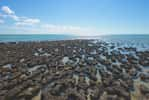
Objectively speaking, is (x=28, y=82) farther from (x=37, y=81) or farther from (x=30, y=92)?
(x=30, y=92)

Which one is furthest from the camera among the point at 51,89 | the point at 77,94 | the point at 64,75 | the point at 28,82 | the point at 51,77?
the point at 64,75

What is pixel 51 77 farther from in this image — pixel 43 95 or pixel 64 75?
pixel 43 95

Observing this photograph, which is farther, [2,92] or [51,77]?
[51,77]

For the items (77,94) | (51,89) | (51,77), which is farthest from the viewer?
(51,77)

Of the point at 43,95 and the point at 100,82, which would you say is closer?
the point at 43,95

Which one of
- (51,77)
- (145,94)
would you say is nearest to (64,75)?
(51,77)

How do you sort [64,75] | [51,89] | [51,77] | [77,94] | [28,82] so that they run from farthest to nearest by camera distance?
1. [64,75]
2. [51,77]
3. [28,82]
4. [51,89]
5. [77,94]

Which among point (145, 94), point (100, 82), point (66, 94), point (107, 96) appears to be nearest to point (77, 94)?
point (66, 94)

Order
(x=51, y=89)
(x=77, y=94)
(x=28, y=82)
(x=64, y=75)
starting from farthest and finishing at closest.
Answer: (x=64, y=75) → (x=28, y=82) → (x=51, y=89) → (x=77, y=94)
